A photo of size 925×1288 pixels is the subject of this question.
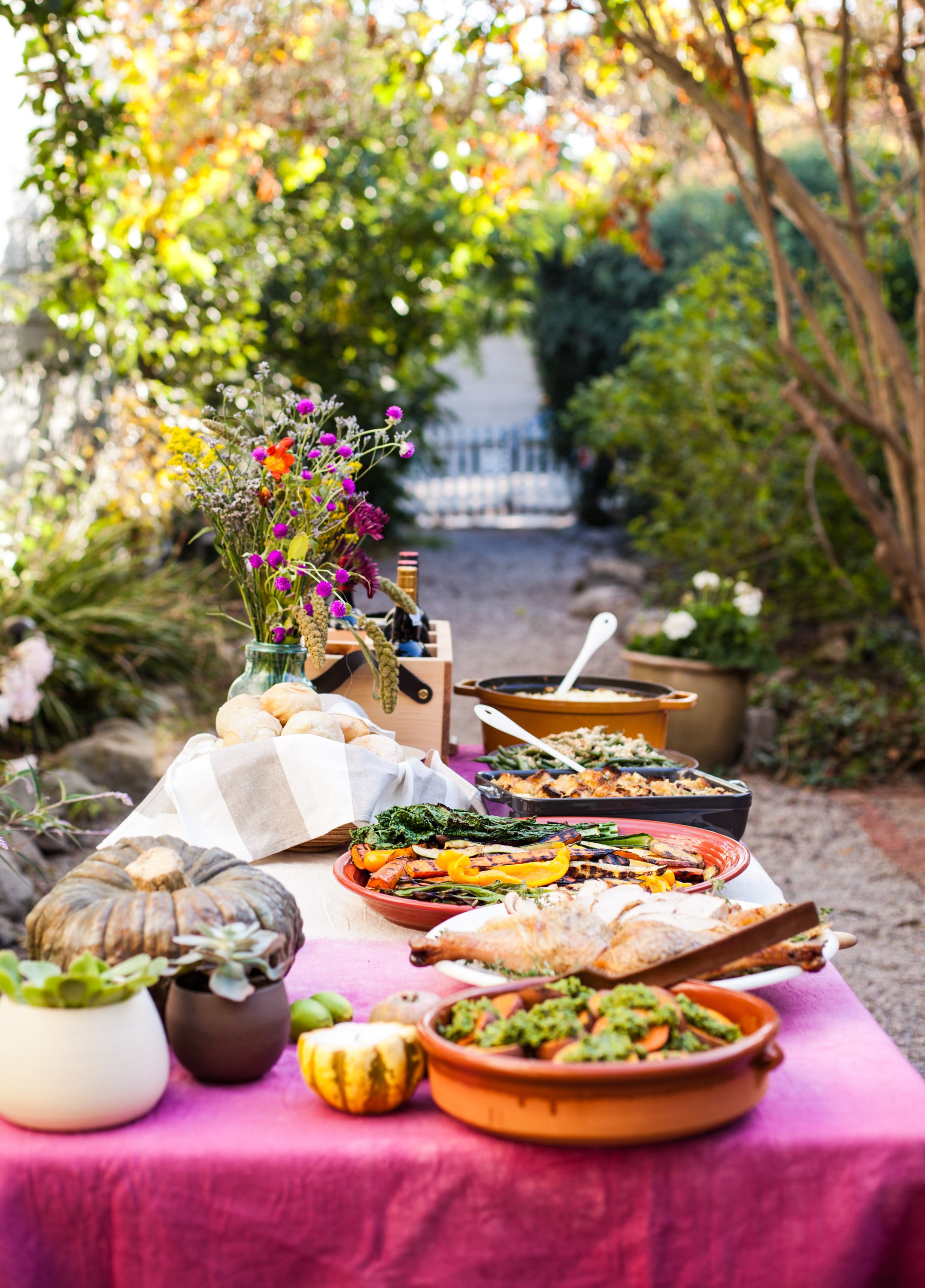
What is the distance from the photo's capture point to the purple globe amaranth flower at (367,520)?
77.0 inches

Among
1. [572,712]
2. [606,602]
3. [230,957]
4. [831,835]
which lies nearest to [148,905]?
[230,957]

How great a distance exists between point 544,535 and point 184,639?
7768mm

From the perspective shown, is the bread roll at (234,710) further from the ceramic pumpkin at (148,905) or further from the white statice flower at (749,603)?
the white statice flower at (749,603)

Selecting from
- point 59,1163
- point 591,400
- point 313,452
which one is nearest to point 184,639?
point 313,452

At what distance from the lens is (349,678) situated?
2219 mm

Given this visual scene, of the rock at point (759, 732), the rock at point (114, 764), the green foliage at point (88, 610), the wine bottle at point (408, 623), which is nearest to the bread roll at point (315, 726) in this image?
the wine bottle at point (408, 623)

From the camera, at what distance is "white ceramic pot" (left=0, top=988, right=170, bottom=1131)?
0.91 meters

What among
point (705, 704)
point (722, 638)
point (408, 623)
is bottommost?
point (705, 704)

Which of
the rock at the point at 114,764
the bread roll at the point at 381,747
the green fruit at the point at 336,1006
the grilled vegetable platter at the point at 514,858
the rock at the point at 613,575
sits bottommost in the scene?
the rock at the point at 114,764

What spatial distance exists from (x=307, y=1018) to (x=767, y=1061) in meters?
0.44

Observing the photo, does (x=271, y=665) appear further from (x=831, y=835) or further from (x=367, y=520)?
(x=831, y=835)

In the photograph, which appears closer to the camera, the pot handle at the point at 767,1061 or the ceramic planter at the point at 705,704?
the pot handle at the point at 767,1061

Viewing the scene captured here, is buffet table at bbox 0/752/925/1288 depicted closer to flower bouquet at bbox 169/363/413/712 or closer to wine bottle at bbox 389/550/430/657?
flower bouquet at bbox 169/363/413/712

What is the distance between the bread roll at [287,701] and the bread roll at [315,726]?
4 centimetres
